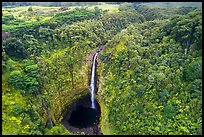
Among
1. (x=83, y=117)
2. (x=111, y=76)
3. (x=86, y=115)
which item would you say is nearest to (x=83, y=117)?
(x=83, y=117)

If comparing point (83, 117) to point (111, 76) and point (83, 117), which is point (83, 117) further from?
point (111, 76)

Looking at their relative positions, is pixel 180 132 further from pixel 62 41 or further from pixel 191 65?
pixel 62 41

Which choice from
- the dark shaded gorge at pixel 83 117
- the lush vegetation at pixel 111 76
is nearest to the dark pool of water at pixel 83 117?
the dark shaded gorge at pixel 83 117

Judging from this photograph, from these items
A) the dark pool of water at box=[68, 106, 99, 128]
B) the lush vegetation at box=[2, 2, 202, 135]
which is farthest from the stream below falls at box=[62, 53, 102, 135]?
the lush vegetation at box=[2, 2, 202, 135]

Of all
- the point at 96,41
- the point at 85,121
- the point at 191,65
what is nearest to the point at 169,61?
the point at 191,65

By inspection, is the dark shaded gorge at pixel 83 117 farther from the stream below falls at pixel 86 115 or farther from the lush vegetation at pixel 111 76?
the lush vegetation at pixel 111 76

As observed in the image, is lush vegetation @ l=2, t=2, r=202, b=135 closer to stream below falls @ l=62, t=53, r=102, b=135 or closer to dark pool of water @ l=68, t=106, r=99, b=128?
stream below falls @ l=62, t=53, r=102, b=135
